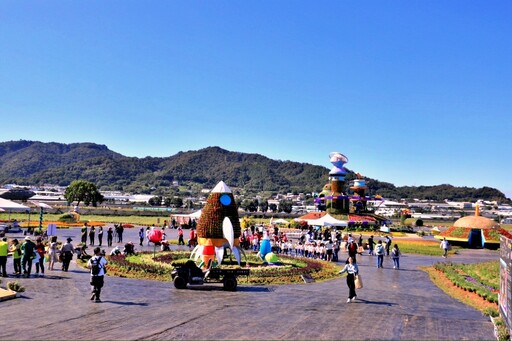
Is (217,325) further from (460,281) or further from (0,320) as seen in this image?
(460,281)

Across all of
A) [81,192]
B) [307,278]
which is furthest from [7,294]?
A: [81,192]

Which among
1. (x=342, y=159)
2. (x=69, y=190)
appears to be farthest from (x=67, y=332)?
(x=69, y=190)

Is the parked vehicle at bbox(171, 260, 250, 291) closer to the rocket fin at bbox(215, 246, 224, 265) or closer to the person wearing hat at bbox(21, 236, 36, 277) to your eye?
the rocket fin at bbox(215, 246, 224, 265)

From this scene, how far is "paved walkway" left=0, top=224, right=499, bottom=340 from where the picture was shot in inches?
427

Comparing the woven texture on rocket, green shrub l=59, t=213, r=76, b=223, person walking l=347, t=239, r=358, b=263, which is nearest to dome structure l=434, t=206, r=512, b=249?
person walking l=347, t=239, r=358, b=263

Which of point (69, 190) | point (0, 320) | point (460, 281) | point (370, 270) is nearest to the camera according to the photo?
point (0, 320)

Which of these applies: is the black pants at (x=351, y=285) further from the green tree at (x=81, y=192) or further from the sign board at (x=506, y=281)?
the green tree at (x=81, y=192)

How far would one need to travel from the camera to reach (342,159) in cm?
6756

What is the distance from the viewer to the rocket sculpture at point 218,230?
20.8 metres

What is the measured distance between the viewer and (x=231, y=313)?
13.0 m

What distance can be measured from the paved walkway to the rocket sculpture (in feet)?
11.3

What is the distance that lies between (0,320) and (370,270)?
1732 centimetres

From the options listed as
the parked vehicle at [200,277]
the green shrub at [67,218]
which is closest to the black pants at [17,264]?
the parked vehicle at [200,277]

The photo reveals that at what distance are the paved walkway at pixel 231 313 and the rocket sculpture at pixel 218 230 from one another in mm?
3434
